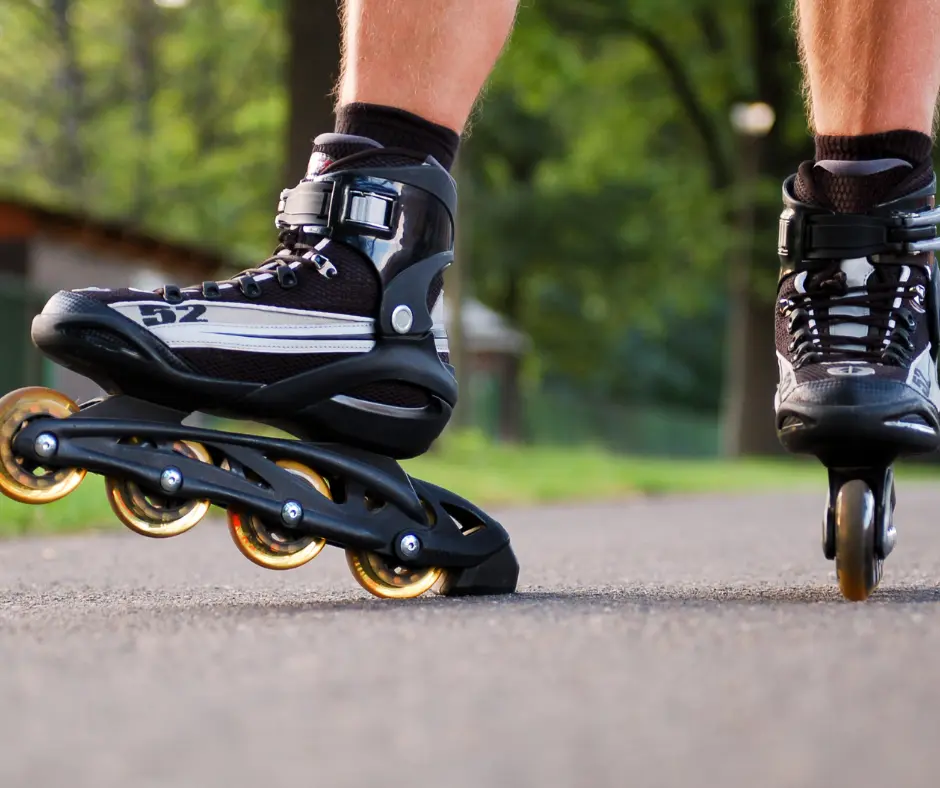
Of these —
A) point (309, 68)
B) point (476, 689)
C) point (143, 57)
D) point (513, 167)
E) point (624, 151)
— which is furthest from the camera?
point (143, 57)

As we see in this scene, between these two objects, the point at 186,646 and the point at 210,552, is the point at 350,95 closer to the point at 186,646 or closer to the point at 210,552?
the point at 186,646

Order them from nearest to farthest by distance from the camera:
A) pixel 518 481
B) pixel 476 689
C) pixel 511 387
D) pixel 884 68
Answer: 1. pixel 476 689
2. pixel 884 68
3. pixel 518 481
4. pixel 511 387

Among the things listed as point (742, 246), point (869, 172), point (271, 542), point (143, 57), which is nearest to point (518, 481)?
point (869, 172)

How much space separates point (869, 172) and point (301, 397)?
108cm

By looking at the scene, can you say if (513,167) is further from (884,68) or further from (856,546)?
(856,546)

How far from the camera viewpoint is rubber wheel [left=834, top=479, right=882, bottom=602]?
223 centimetres

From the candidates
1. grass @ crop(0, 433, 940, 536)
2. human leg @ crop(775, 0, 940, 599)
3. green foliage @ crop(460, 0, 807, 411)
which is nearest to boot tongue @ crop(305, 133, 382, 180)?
human leg @ crop(775, 0, 940, 599)

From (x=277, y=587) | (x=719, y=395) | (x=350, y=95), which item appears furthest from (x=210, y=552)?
(x=719, y=395)

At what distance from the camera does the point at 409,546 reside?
2.38 meters

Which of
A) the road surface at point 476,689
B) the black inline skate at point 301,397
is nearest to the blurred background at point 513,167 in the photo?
the black inline skate at point 301,397

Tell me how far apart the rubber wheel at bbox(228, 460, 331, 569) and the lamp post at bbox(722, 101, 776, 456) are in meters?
18.2

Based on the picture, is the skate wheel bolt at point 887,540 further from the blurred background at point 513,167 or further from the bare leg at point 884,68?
the blurred background at point 513,167

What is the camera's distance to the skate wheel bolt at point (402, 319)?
244 cm

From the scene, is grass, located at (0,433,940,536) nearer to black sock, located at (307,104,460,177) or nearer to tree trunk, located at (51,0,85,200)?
black sock, located at (307,104,460,177)
